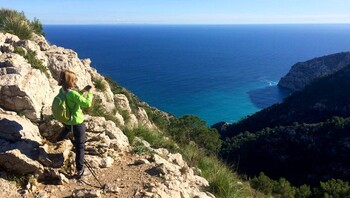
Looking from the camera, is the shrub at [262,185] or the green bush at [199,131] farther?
the green bush at [199,131]

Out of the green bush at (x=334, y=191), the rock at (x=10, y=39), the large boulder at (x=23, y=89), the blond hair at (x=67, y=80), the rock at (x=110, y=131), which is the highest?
the rock at (x=10, y=39)

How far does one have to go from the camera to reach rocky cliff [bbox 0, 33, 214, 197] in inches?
276

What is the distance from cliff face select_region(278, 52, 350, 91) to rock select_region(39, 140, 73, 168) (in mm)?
142422

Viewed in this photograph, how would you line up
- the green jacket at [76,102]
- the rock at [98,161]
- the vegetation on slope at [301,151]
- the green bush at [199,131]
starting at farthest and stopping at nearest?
the vegetation on slope at [301,151] < the green bush at [199,131] < the rock at [98,161] < the green jacket at [76,102]

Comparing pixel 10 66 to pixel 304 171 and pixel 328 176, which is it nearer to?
pixel 328 176

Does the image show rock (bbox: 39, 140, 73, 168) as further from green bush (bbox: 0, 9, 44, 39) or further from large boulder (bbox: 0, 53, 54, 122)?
green bush (bbox: 0, 9, 44, 39)

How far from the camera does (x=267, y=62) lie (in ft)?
650

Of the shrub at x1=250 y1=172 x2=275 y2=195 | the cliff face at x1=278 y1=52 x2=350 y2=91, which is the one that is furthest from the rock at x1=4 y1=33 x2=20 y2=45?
the cliff face at x1=278 y1=52 x2=350 y2=91

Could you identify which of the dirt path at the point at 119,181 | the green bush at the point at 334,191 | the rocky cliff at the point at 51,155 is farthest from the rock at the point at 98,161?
the green bush at the point at 334,191

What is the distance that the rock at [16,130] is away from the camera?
7598 millimetres

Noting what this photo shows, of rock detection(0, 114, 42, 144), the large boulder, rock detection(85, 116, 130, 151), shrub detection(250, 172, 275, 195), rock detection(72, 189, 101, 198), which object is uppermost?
the large boulder

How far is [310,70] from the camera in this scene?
15012 cm

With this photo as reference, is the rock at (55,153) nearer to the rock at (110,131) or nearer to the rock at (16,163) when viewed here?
the rock at (16,163)

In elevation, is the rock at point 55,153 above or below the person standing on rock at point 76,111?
below
